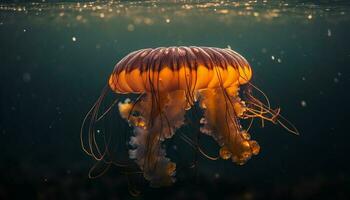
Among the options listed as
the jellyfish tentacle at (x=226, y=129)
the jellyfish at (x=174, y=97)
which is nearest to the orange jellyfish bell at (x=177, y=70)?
the jellyfish at (x=174, y=97)

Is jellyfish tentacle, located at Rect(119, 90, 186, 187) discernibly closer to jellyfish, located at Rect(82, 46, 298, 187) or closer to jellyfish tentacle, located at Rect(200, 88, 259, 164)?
jellyfish, located at Rect(82, 46, 298, 187)

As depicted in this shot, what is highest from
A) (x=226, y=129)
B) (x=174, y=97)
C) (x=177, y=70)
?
(x=177, y=70)

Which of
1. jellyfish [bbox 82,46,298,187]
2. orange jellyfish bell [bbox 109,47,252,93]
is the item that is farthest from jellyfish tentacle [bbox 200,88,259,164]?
orange jellyfish bell [bbox 109,47,252,93]

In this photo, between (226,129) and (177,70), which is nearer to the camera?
(177,70)

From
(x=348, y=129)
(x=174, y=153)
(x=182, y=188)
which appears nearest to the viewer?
(x=182, y=188)

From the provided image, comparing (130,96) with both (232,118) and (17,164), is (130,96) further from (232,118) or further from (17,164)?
(17,164)

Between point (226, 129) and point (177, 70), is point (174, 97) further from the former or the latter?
point (226, 129)

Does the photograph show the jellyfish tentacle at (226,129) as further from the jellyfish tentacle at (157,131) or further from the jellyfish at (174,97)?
the jellyfish tentacle at (157,131)

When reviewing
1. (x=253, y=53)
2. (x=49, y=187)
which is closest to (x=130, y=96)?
(x=49, y=187)

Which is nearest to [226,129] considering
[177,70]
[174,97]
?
[174,97]
